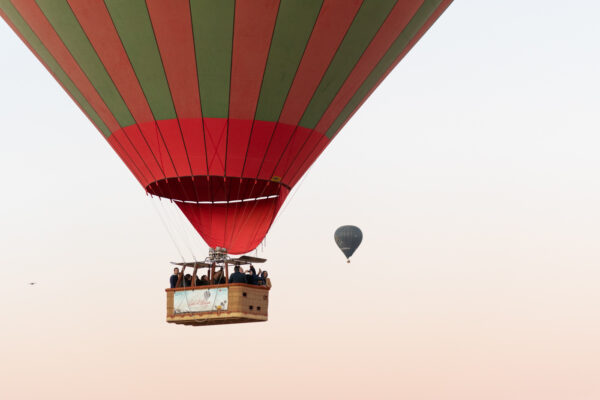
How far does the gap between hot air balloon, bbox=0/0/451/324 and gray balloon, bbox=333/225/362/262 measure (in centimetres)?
1020

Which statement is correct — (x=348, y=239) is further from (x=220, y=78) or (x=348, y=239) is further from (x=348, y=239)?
(x=220, y=78)

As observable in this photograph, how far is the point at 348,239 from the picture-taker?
29906 mm

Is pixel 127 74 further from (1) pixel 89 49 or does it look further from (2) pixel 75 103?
(2) pixel 75 103

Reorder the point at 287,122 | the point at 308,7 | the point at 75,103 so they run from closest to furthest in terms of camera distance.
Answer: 1. the point at 308,7
2. the point at 287,122
3. the point at 75,103

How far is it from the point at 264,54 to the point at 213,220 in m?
3.56

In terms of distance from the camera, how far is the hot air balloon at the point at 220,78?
57.4 ft

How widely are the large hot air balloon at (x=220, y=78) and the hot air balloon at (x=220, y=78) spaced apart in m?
0.02

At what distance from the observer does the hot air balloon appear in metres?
17.5

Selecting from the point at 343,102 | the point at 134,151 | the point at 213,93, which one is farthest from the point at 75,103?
the point at 343,102

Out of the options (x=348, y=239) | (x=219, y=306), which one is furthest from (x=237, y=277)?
(x=348, y=239)

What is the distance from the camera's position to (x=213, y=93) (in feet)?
59.2

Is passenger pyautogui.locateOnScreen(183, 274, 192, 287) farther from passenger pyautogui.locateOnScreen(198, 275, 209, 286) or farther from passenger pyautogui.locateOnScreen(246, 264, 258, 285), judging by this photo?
passenger pyautogui.locateOnScreen(246, 264, 258, 285)

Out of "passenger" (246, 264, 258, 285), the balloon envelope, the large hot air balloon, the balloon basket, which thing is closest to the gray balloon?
the balloon envelope

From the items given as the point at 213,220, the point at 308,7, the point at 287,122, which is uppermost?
the point at 308,7
